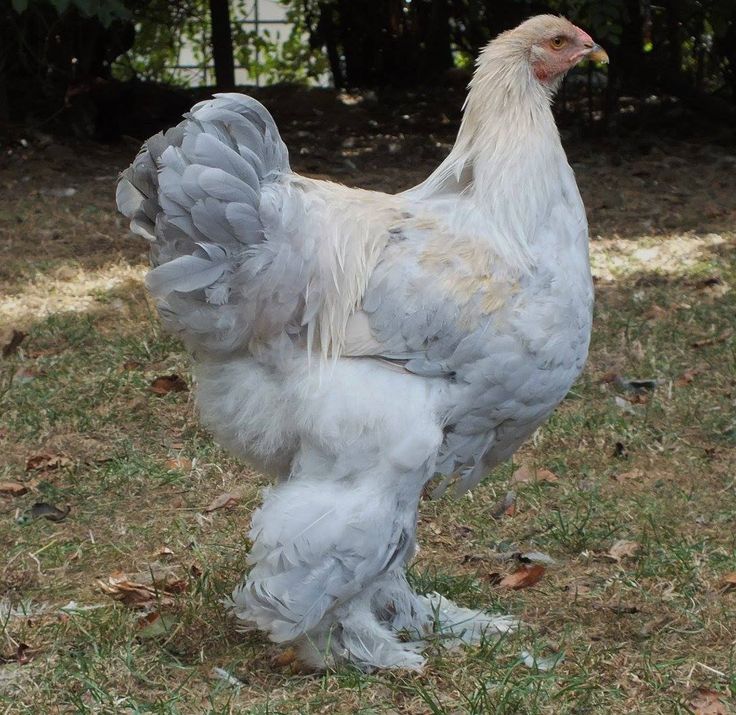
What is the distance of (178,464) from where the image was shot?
4871mm

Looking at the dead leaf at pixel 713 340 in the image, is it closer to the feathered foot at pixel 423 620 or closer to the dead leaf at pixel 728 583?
the dead leaf at pixel 728 583

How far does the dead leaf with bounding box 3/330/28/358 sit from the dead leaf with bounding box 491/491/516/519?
2893mm

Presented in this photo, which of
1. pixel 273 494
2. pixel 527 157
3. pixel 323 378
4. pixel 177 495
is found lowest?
pixel 177 495

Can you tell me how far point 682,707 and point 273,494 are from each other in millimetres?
1247

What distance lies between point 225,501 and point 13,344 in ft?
6.82

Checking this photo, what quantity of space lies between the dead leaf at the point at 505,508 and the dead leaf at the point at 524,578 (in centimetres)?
53

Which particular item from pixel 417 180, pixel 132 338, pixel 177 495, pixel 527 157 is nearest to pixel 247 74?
pixel 417 180

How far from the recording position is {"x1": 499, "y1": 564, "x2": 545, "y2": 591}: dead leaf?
393cm

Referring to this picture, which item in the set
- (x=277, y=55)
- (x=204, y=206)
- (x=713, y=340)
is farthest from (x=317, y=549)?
(x=277, y=55)

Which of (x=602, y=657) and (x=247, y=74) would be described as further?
(x=247, y=74)

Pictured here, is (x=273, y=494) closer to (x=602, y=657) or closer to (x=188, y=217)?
(x=188, y=217)

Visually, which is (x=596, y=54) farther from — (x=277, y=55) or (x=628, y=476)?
(x=277, y=55)

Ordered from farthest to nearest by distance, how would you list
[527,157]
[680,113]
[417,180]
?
[680,113] < [417,180] < [527,157]

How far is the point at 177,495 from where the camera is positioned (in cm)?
462
